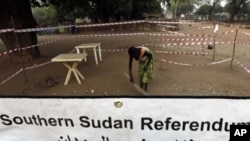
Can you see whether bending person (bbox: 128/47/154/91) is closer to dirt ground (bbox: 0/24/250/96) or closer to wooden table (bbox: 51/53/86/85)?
dirt ground (bbox: 0/24/250/96)

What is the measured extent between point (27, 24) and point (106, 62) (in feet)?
11.5

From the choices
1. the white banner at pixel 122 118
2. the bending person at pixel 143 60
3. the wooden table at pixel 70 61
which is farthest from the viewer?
the wooden table at pixel 70 61

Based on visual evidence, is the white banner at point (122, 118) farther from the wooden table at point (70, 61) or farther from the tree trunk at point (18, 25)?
the tree trunk at point (18, 25)

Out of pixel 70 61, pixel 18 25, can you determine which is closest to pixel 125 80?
pixel 70 61

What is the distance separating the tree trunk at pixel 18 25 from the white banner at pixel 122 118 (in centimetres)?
805

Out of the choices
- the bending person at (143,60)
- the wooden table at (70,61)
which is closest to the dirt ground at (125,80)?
the wooden table at (70,61)

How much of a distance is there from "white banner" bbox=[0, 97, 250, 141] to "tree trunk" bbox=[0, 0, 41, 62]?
805 cm

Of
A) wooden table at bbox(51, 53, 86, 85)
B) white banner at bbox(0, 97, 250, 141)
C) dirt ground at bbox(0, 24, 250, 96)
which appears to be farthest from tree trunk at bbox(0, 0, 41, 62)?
white banner at bbox(0, 97, 250, 141)

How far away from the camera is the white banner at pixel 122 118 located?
5.37ft

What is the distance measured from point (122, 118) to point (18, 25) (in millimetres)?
9107

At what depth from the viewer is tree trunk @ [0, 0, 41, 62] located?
935 cm

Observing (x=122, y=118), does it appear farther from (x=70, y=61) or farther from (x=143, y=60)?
(x=70, y=61)

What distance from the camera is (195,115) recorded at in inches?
65.5

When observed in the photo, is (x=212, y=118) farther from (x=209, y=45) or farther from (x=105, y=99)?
(x=209, y=45)
